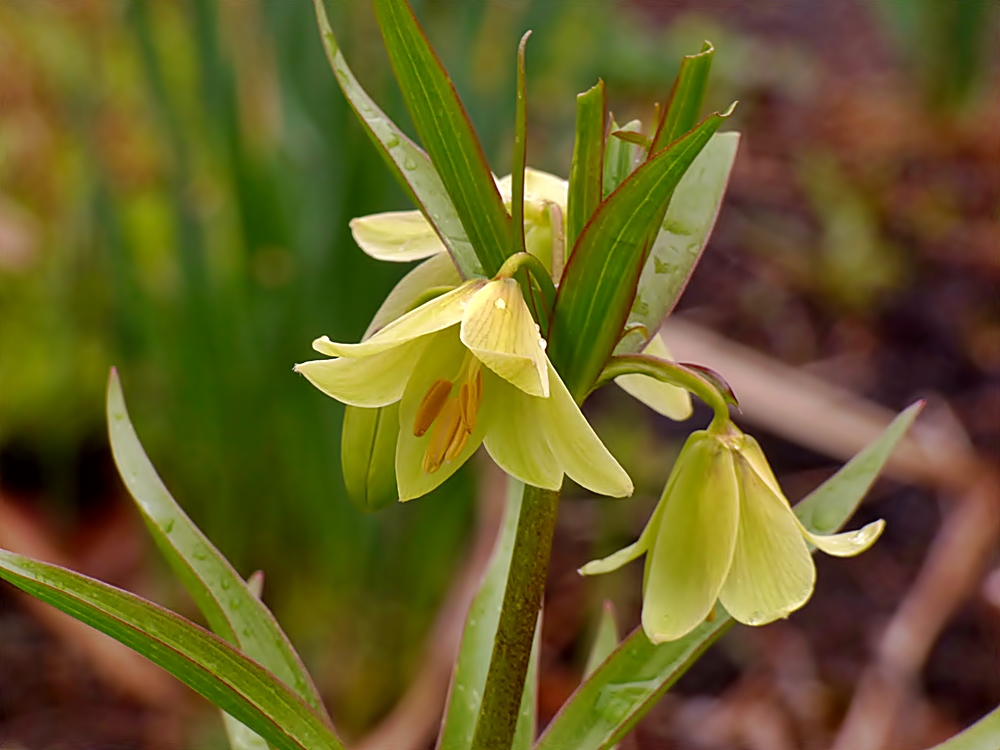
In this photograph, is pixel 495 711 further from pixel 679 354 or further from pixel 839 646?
pixel 679 354

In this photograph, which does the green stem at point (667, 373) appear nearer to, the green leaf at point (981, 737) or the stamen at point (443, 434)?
the stamen at point (443, 434)

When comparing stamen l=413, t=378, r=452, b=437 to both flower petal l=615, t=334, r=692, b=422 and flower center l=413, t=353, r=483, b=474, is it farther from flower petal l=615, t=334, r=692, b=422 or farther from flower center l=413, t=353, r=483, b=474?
flower petal l=615, t=334, r=692, b=422

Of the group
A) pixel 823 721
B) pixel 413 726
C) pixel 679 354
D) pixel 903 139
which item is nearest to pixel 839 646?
pixel 823 721

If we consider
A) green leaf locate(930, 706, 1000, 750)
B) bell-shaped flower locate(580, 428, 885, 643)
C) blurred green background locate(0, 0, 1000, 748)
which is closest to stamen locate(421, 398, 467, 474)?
bell-shaped flower locate(580, 428, 885, 643)

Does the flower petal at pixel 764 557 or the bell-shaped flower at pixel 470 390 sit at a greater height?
the bell-shaped flower at pixel 470 390

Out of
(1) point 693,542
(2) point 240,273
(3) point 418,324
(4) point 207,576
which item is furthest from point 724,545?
(2) point 240,273

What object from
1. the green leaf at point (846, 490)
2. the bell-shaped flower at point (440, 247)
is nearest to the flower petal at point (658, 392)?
the bell-shaped flower at point (440, 247)
